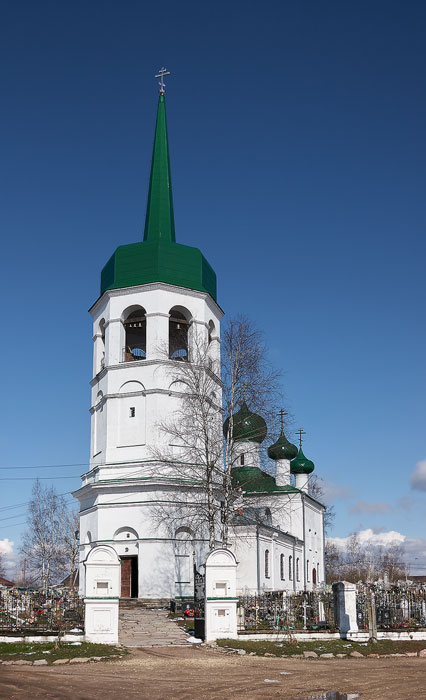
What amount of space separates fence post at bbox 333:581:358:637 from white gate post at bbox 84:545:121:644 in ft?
18.9

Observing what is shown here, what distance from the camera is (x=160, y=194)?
33.2 metres

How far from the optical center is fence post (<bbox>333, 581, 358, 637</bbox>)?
64.0 feet

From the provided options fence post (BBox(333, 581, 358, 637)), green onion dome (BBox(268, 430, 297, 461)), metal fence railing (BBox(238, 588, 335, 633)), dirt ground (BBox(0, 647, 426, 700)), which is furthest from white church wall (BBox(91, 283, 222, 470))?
dirt ground (BBox(0, 647, 426, 700))

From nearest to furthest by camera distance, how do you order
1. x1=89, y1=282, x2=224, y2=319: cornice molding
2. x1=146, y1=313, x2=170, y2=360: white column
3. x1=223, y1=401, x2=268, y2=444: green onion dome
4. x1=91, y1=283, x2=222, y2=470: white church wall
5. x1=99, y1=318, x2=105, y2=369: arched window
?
x1=223, y1=401, x2=268, y2=444: green onion dome < x1=91, y1=283, x2=222, y2=470: white church wall < x1=146, y1=313, x2=170, y2=360: white column < x1=89, y1=282, x2=224, y2=319: cornice molding < x1=99, y1=318, x2=105, y2=369: arched window

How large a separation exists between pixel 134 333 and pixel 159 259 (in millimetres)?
4002

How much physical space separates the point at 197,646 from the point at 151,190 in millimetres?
20736

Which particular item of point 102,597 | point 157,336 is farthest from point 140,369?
point 102,597

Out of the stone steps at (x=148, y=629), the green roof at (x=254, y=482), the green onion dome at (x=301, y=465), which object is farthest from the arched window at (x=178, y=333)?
the green onion dome at (x=301, y=465)

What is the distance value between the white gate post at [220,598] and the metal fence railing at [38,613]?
130 inches

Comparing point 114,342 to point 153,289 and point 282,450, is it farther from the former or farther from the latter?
point 282,450

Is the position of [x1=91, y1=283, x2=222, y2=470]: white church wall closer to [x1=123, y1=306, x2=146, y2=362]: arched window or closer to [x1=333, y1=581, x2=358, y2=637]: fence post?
[x1=123, y1=306, x2=146, y2=362]: arched window

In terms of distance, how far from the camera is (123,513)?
93.4 feet

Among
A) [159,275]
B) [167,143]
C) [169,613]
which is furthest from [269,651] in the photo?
[167,143]

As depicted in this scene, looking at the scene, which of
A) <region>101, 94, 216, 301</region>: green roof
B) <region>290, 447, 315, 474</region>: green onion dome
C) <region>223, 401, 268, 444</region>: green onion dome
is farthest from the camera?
<region>290, 447, 315, 474</region>: green onion dome
